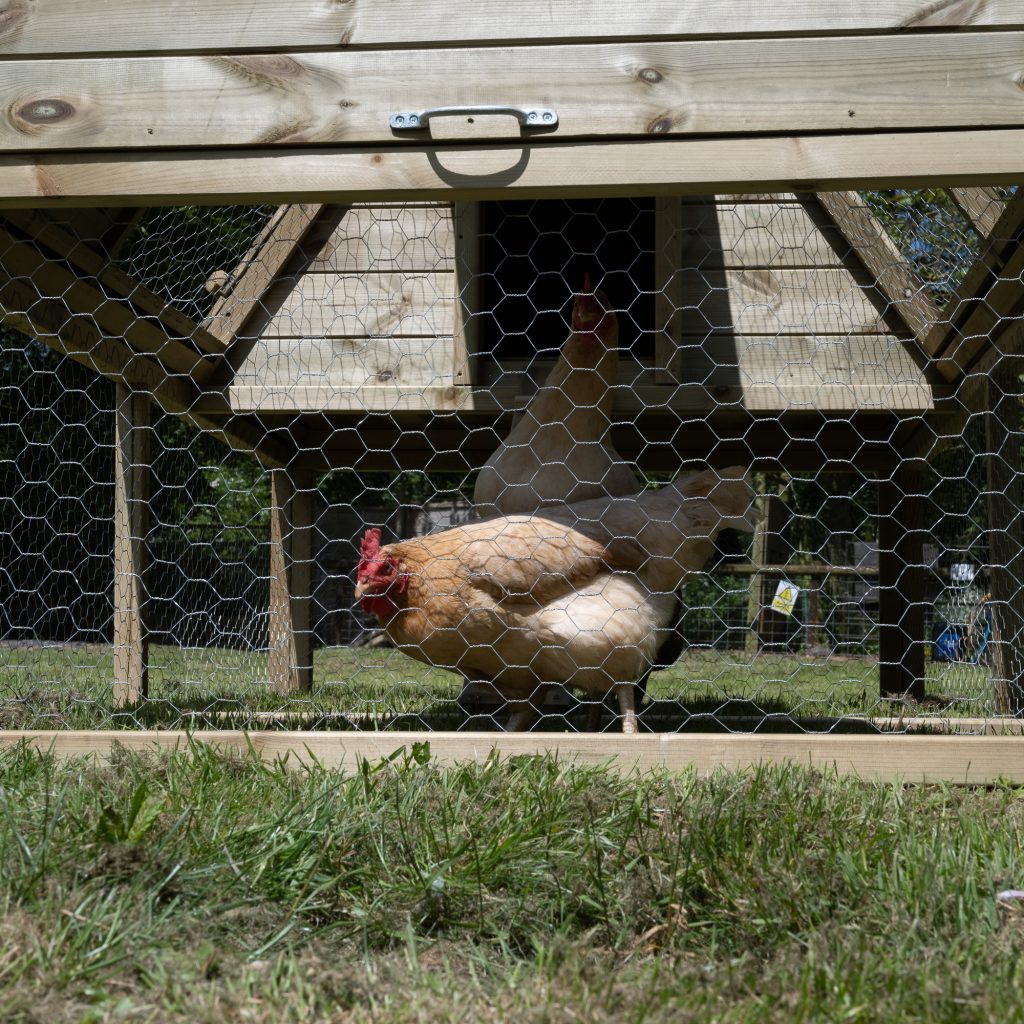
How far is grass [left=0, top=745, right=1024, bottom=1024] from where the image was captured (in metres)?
0.91

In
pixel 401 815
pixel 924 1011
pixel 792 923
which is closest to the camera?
pixel 924 1011

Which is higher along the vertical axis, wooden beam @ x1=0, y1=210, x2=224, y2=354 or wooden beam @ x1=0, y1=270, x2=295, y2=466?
wooden beam @ x1=0, y1=210, x2=224, y2=354

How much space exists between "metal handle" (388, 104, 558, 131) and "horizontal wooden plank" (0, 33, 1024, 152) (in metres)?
0.01

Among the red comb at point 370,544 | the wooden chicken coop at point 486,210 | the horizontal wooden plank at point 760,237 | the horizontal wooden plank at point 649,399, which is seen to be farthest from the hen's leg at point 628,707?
the horizontal wooden plank at point 760,237

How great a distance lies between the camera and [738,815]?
135 centimetres

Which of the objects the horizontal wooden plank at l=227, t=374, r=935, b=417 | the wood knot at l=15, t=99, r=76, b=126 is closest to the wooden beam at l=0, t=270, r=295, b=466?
the horizontal wooden plank at l=227, t=374, r=935, b=417

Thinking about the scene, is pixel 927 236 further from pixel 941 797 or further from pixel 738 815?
pixel 738 815

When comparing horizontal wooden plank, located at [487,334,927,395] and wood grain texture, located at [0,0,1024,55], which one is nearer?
wood grain texture, located at [0,0,1024,55]

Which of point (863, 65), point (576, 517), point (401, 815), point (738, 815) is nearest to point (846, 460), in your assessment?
point (576, 517)

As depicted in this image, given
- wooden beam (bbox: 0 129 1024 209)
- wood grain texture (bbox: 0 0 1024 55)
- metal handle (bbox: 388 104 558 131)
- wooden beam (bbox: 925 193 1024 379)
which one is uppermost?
wood grain texture (bbox: 0 0 1024 55)

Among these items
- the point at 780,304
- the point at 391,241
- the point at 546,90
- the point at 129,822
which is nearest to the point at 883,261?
the point at 780,304

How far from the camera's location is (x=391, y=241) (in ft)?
9.93

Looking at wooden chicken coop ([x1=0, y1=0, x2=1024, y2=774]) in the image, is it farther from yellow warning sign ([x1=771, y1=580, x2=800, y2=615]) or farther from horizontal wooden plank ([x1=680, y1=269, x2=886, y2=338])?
yellow warning sign ([x1=771, y1=580, x2=800, y2=615])

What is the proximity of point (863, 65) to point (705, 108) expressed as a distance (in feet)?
0.82
